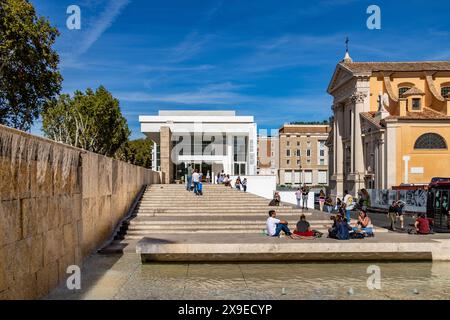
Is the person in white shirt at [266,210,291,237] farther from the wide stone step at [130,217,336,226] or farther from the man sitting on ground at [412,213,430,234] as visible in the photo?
the man sitting on ground at [412,213,430,234]

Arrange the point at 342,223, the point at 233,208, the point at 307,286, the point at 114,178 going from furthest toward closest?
the point at 233,208 → the point at 114,178 → the point at 342,223 → the point at 307,286

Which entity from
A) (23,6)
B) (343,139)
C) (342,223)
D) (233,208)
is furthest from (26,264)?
(343,139)

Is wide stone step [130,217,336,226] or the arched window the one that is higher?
the arched window

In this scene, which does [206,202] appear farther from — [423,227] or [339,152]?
[339,152]

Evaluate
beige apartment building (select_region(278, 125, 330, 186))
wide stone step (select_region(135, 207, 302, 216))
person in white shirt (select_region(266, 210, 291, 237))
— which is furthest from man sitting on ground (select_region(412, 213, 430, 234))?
beige apartment building (select_region(278, 125, 330, 186))

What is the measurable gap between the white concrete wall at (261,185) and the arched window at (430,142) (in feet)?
63.4

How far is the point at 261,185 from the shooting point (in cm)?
3869

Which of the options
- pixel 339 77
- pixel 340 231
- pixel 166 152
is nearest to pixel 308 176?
pixel 339 77

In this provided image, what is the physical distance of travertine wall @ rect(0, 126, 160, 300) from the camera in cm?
668

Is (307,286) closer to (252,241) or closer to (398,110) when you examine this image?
(252,241)

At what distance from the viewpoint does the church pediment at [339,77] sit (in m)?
58.9

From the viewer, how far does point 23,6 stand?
24.1m

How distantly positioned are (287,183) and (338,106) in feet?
176

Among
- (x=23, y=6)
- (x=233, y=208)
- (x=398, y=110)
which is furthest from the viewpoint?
(x=398, y=110)
